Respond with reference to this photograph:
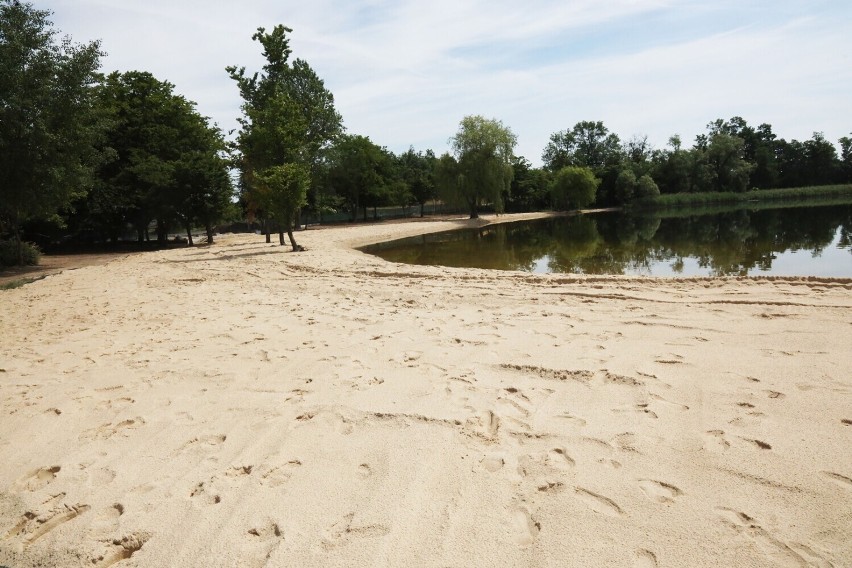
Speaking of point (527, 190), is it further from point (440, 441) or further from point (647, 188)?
point (440, 441)

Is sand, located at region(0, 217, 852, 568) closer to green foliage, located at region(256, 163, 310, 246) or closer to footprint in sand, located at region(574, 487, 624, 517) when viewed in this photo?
footprint in sand, located at region(574, 487, 624, 517)

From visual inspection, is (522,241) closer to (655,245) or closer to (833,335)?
(655,245)

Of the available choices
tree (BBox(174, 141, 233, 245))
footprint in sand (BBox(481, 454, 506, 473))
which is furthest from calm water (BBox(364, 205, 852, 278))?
footprint in sand (BBox(481, 454, 506, 473))

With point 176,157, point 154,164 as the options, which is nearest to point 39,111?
point 154,164

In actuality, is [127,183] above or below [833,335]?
above

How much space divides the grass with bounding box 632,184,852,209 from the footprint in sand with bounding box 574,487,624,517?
65.8 meters

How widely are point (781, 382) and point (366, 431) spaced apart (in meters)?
3.64

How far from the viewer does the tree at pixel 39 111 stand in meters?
15.4

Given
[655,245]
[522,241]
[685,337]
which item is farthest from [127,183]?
[685,337]

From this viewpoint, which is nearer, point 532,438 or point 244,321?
point 532,438

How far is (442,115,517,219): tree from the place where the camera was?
43312 mm

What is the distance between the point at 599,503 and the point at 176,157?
1256 inches

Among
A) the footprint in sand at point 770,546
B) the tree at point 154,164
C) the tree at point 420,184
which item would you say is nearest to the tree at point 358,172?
the tree at point 420,184

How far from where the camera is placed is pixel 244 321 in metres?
7.34
